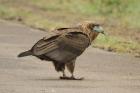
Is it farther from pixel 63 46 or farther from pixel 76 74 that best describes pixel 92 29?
pixel 76 74

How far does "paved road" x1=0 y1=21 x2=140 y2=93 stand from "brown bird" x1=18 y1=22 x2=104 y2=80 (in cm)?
31

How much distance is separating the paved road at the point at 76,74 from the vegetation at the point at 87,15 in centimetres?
177

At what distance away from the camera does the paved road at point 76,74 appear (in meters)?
11.1

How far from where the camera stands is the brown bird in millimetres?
12188

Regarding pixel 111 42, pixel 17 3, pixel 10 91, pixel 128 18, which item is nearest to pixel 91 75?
pixel 10 91

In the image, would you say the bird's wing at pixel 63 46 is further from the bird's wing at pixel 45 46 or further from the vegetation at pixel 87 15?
the vegetation at pixel 87 15

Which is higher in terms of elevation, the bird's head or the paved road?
the bird's head

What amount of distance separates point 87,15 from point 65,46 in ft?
40.7

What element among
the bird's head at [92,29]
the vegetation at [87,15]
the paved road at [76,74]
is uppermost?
the vegetation at [87,15]

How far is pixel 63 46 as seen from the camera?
487 inches

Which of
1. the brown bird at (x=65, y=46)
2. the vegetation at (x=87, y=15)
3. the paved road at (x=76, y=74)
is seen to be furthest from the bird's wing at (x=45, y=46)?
the vegetation at (x=87, y=15)

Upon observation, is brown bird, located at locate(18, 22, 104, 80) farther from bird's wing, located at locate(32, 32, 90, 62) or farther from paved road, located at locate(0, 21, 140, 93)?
paved road, located at locate(0, 21, 140, 93)

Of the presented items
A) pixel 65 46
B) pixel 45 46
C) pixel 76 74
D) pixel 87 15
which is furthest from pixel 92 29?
pixel 87 15

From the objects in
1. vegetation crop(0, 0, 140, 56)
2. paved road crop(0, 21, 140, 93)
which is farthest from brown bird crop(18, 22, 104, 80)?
vegetation crop(0, 0, 140, 56)
